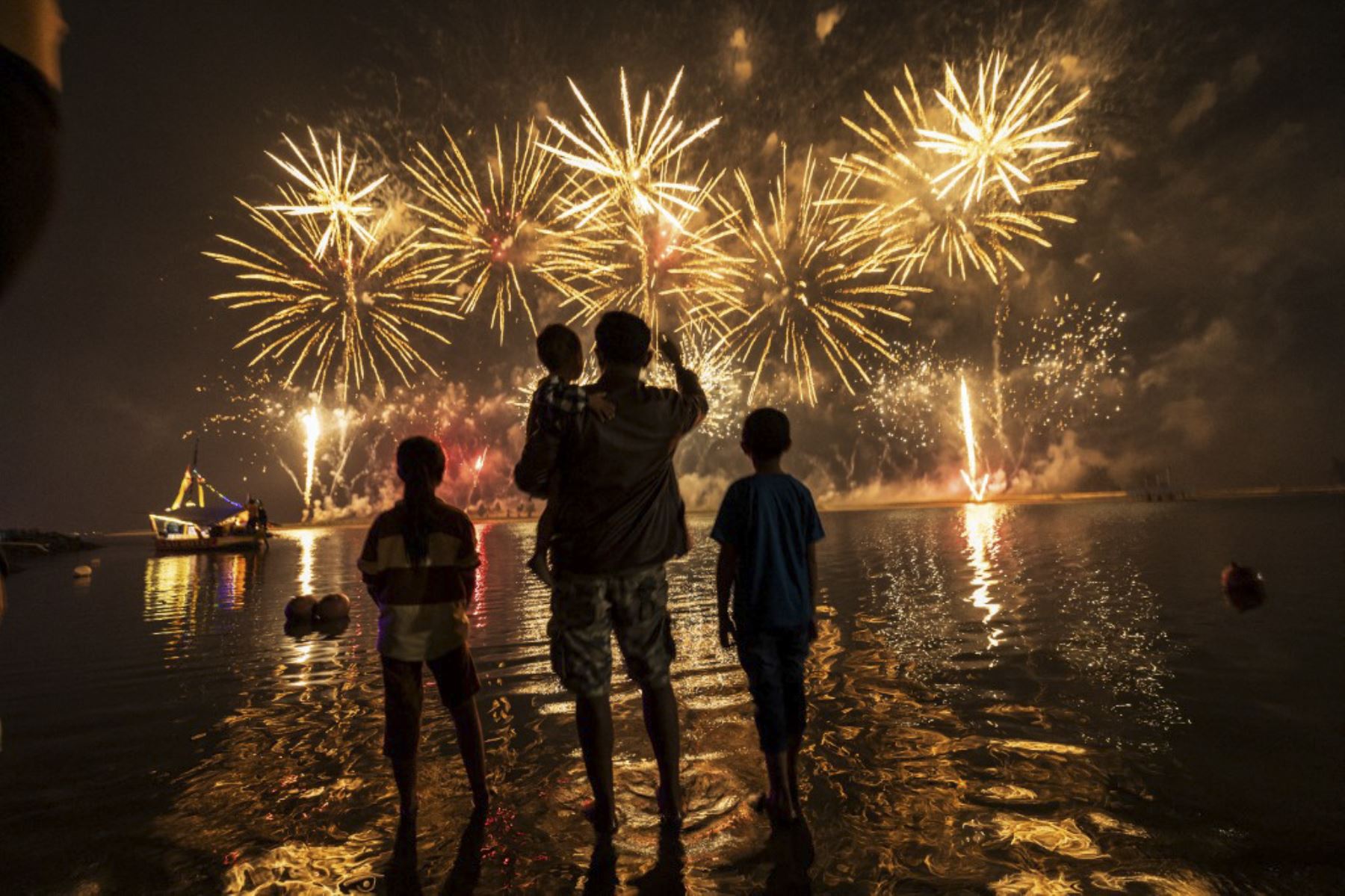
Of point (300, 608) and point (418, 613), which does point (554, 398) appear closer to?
point (418, 613)

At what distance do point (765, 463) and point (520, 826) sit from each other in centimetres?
250

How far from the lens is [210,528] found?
43469 mm

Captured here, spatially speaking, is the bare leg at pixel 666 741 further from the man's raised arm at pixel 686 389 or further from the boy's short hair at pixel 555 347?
the boy's short hair at pixel 555 347

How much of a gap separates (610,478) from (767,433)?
3.68 ft

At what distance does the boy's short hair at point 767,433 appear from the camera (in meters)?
4.15

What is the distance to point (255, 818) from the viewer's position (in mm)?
3996

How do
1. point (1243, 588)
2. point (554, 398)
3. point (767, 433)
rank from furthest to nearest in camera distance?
1. point (1243, 588)
2. point (767, 433)
3. point (554, 398)

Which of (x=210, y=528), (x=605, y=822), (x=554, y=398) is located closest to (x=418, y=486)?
(x=554, y=398)

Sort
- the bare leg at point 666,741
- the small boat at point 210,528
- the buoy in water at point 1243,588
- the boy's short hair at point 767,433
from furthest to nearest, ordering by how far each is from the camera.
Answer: the small boat at point 210,528 < the buoy in water at point 1243,588 < the boy's short hair at point 767,433 < the bare leg at point 666,741

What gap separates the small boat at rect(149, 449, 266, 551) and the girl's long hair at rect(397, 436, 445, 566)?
42972 mm

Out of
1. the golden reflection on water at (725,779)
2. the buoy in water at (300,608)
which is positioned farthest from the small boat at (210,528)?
the golden reflection on water at (725,779)

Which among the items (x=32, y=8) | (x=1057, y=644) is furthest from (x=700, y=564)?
(x=32, y=8)

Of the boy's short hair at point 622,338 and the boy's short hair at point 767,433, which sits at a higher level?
the boy's short hair at point 622,338

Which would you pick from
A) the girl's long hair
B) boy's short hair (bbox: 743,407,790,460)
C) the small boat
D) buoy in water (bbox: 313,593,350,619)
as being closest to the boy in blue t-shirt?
boy's short hair (bbox: 743,407,790,460)
